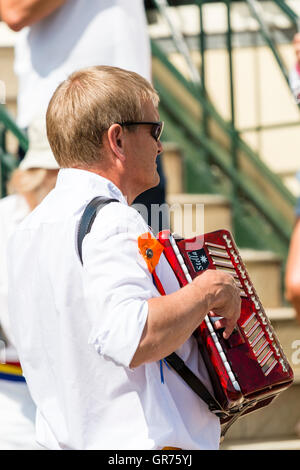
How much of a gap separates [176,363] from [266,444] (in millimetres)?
1682

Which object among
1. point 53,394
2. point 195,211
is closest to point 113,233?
point 53,394

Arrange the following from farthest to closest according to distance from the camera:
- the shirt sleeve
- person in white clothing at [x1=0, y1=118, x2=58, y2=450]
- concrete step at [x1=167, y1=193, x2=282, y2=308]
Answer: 1. concrete step at [x1=167, y1=193, x2=282, y2=308]
2. person in white clothing at [x1=0, y1=118, x2=58, y2=450]
3. the shirt sleeve

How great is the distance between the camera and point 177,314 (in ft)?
5.77

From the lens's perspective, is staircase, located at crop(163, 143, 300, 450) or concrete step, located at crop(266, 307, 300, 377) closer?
staircase, located at crop(163, 143, 300, 450)

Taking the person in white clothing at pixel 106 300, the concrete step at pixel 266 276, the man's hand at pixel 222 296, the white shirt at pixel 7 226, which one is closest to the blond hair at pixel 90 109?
the person in white clothing at pixel 106 300

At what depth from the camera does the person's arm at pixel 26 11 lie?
10.1ft

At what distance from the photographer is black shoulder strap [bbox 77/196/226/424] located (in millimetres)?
1831

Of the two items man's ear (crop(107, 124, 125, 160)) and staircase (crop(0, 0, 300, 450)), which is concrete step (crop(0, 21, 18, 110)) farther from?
man's ear (crop(107, 124, 125, 160))

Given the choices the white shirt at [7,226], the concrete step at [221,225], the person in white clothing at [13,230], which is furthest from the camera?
the concrete step at [221,225]

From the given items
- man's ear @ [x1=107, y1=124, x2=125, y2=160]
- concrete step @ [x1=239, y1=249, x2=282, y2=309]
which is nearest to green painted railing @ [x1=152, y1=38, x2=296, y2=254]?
concrete step @ [x1=239, y1=249, x2=282, y2=309]

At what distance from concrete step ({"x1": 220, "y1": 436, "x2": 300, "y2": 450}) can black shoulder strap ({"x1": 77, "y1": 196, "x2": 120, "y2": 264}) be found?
179cm

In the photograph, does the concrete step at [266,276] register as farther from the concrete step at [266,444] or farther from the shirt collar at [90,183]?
the shirt collar at [90,183]

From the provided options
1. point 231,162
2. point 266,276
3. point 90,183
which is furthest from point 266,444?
point 90,183

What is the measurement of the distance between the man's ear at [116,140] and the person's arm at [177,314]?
33 centimetres
